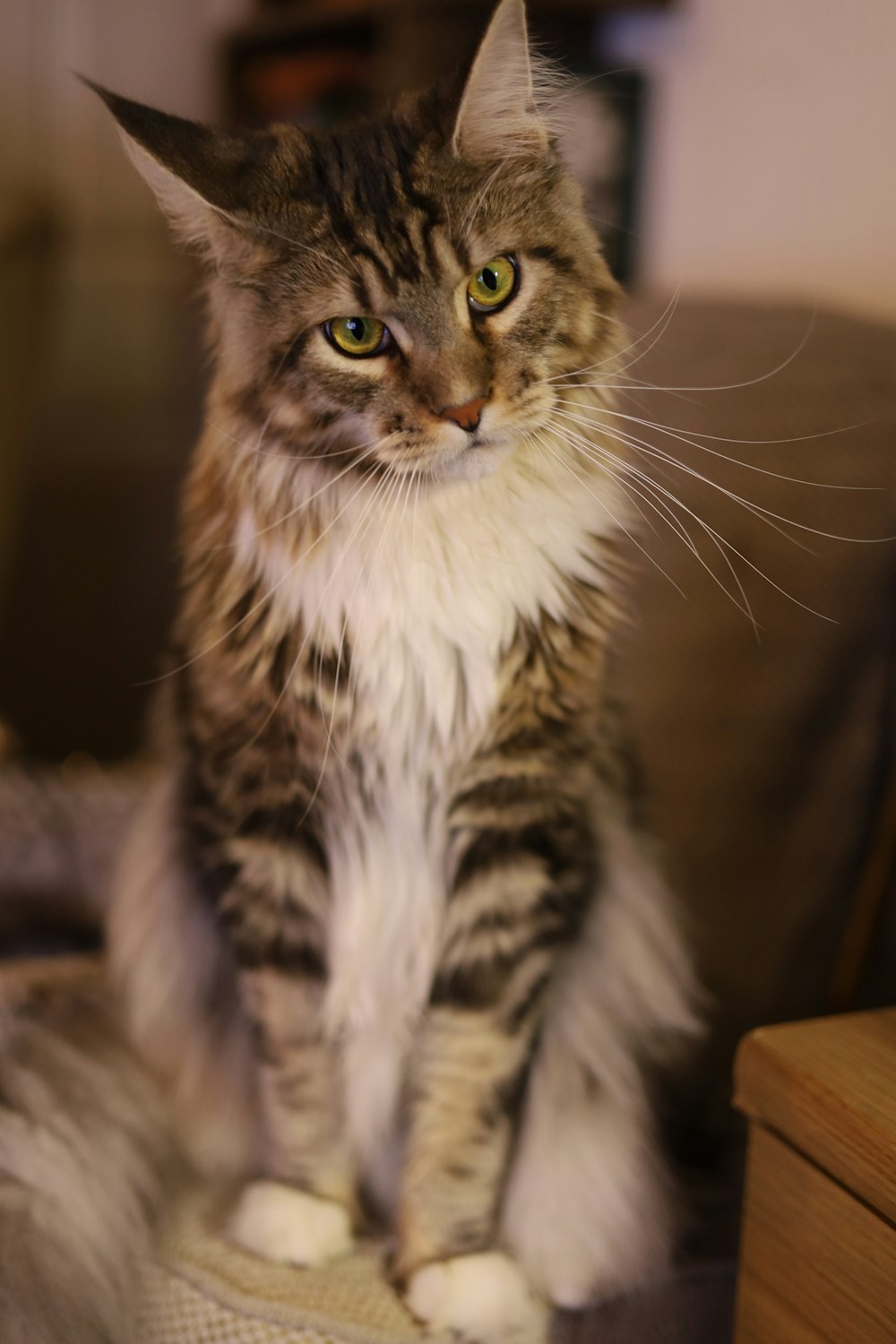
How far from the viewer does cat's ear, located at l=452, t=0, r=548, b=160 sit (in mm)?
766

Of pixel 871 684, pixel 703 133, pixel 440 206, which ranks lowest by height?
pixel 871 684

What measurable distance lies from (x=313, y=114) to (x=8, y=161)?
2.53 feet

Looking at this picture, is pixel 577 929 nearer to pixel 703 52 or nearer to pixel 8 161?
pixel 703 52

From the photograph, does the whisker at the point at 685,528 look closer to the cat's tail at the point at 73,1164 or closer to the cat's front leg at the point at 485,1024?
the cat's front leg at the point at 485,1024

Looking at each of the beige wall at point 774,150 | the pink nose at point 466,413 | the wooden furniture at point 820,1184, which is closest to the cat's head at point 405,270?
the pink nose at point 466,413

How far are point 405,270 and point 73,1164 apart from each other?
83cm

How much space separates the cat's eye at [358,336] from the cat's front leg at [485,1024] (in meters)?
0.37

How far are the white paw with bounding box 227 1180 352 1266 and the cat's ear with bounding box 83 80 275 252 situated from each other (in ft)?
2.73

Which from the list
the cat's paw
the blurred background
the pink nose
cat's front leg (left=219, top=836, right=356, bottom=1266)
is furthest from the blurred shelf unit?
the cat's paw

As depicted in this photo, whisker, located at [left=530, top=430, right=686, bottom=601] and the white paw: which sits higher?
whisker, located at [left=530, top=430, right=686, bottom=601]

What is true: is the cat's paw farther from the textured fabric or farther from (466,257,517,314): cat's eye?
(466,257,517,314): cat's eye

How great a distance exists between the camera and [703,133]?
4.17 ft

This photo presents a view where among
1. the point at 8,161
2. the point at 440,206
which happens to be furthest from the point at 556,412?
the point at 8,161

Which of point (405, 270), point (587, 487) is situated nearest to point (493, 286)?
point (405, 270)
